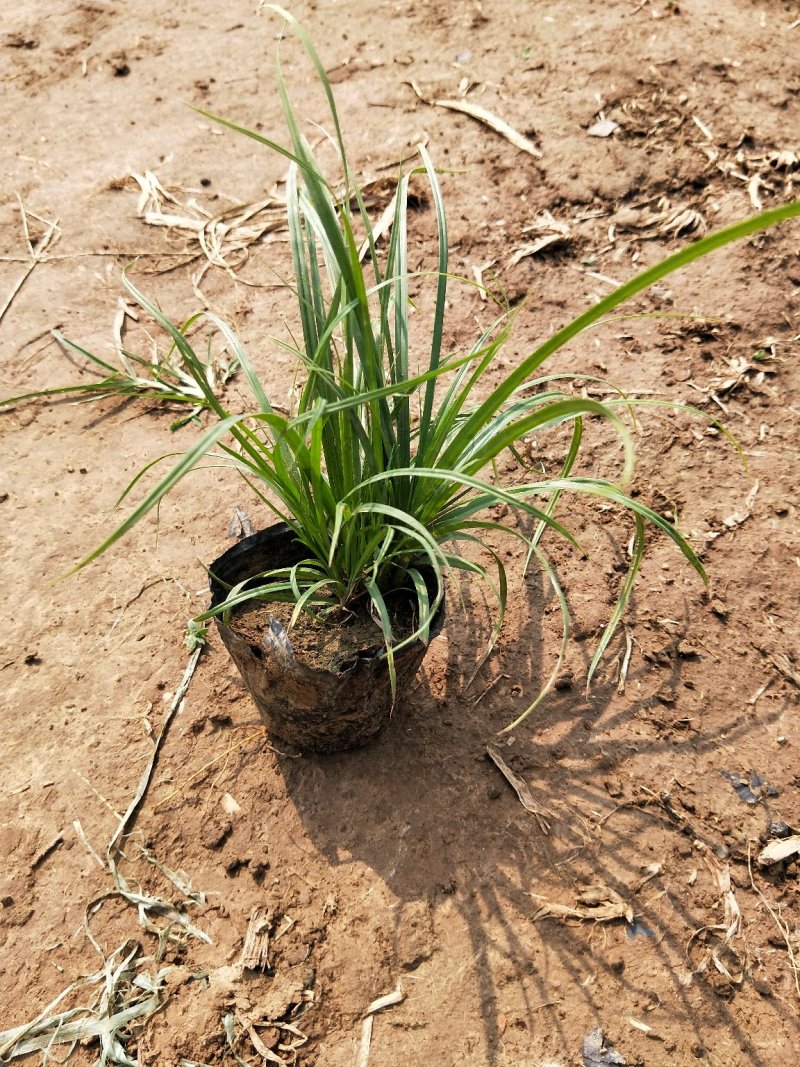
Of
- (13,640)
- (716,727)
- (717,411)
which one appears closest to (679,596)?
(716,727)

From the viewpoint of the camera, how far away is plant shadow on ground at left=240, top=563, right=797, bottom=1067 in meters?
1.62

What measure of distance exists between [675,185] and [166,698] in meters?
2.62

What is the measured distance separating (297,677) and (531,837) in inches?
25.4

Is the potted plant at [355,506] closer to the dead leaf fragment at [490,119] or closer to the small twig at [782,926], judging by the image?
the small twig at [782,926]

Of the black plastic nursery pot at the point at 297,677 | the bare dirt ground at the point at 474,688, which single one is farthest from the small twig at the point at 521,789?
the black plastic nursery pot at the point at 297,677

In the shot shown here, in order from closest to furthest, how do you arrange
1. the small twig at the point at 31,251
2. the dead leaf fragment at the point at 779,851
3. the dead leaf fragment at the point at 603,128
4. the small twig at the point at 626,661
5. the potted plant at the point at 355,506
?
the potted plant at the point at 355,506 → the dead leaf fragment at the point at 779,851 → the small twig at the point at 626,661 → the small twig at the point at 31,251 → the dead leaf fragment at the point at 603,128

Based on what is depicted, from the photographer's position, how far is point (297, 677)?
5.17 ft

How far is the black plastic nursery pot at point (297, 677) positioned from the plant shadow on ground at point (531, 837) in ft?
0.46

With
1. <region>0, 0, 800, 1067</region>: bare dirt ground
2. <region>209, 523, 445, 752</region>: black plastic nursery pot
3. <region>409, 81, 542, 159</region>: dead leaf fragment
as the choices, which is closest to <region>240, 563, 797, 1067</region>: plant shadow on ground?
<region>0, 0, 800, 1067</region>: bare dirt ground

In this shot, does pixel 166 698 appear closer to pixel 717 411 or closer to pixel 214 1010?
pixel 214 1010

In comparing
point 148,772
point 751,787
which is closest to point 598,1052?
point 751,787

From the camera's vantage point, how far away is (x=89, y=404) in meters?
2.68

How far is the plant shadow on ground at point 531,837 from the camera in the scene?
162cm

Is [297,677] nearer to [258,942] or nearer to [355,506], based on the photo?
[355,506]
